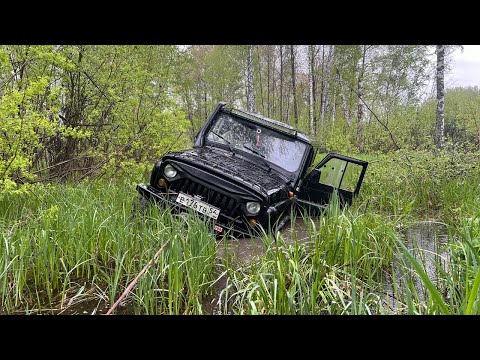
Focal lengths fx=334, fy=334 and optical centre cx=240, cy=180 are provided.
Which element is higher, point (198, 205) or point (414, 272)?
point (198, 205)

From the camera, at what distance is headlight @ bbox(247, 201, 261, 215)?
4157 millimetres

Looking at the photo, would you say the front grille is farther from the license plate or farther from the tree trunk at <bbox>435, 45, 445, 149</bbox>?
the tree trunk at <bbox>435, 45, 445, 149</bbox>

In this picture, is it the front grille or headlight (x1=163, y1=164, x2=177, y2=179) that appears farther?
headlight (x1=163, y1=164, x2=177, y2=179)

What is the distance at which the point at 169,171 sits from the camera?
4.44 m

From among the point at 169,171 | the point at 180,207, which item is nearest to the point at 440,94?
the point at 169,171

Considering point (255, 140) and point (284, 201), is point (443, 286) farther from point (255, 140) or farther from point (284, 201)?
point (255, 140)

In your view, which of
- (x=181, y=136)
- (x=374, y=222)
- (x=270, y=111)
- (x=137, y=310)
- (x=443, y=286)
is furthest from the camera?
(x=270, y=111)

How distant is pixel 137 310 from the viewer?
2.53 metres

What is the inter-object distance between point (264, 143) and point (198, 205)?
181 centimetres

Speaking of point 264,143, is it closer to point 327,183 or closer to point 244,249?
point 327,183

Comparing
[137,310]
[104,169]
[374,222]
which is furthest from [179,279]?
[104,169]

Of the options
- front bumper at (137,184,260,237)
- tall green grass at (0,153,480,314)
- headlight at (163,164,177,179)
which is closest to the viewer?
tall green grass at (0,153,480,314)

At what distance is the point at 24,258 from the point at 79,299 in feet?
2.19

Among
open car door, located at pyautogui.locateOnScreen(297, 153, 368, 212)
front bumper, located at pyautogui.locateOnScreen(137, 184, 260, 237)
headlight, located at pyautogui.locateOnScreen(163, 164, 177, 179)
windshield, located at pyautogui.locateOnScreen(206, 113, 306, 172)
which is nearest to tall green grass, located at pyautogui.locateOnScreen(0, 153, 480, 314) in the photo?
front bumper, located at pyautogui.locateOnScreen(137, 184, 260, 237)
